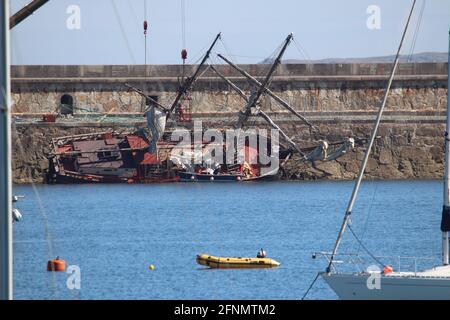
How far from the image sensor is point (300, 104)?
71438 mm

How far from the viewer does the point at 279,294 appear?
3002cm

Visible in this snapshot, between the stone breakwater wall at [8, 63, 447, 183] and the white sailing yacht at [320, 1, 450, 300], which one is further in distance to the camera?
the stone breakwater wall at [8, 63, 447, 183]

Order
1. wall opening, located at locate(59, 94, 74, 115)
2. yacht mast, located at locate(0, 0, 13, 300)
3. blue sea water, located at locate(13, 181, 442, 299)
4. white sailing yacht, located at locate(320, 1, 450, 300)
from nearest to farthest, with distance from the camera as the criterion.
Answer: yacht mast, located at locate(0, 0, 13, 300), white sailing yacht, located at locate(320, 1, 450, 300), blue sea water, located at locate(13, 181, 442, 299), wall opening, located at locate(59, 94, 74, 115)

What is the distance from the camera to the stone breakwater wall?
225 feet

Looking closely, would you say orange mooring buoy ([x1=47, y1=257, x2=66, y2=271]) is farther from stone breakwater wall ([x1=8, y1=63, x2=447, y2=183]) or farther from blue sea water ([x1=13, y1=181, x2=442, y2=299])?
stone breakwater wall ([x1=8, y1=63, x2=447, y2=183])

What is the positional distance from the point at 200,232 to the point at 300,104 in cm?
2860

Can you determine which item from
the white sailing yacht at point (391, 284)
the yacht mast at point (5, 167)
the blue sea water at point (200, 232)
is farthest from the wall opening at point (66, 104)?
the yacht mast at point (5, 167)

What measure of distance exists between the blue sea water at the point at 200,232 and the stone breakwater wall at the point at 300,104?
1.53 meters

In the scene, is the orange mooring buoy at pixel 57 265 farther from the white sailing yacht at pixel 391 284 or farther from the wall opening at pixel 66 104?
the wall opening at pixel 66 104

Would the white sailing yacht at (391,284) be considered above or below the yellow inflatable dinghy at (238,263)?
above

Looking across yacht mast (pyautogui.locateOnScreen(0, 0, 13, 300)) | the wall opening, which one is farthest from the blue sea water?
yacht mast (pyautogui.locateOnScreen(0, 0, 13, 300))

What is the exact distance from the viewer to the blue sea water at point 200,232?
3138cm

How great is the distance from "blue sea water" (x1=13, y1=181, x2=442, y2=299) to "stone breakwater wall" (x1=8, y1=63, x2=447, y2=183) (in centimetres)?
153
